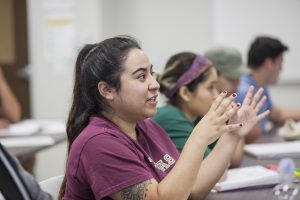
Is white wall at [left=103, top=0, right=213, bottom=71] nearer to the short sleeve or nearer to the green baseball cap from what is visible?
the green baseball cap

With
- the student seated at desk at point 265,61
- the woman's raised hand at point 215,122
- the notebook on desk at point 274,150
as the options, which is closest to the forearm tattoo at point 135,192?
the woman's raised hand at point 215,122

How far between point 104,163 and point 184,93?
0.88 m

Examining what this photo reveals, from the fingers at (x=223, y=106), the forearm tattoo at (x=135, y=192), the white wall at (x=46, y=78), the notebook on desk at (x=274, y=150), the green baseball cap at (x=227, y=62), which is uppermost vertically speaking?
the fingers at (x=223, y=106)

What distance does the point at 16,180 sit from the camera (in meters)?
1.16

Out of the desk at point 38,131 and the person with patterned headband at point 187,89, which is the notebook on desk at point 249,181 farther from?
the desk at point 38,131

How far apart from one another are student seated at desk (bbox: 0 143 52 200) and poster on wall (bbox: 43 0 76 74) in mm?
3690

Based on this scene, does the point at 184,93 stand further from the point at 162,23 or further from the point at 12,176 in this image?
the point at 162,23

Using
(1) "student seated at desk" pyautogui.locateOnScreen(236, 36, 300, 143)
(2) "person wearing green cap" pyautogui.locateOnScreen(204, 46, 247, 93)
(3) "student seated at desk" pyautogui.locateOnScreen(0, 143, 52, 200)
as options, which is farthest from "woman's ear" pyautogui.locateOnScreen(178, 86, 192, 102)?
(1) "student seated at desk" pyautogui.locateOnScreen(236, 36, 300, 143)

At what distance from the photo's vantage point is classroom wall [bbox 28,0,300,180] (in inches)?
185

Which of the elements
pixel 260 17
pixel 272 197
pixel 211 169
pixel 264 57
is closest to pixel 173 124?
pixel 211 169

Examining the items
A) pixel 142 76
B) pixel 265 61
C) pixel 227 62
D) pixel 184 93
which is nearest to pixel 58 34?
pixel 265 61

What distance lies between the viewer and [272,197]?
163 centimetres

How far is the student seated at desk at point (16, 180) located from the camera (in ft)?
3.82

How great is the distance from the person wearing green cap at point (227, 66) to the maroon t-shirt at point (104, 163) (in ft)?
4.39
